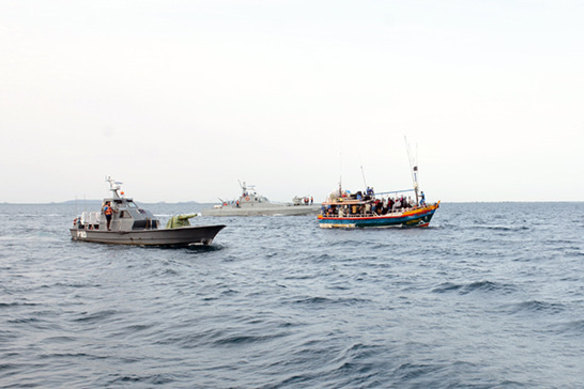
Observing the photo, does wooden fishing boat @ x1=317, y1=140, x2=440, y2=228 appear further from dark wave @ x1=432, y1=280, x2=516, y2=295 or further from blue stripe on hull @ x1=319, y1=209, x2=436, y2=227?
dark wave @ x1=432, y1=280, x2=516, y2=295

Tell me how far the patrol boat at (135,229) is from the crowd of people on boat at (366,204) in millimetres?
25468

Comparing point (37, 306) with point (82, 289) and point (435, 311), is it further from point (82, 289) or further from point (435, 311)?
point (435, 311)

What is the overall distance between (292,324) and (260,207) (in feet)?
297

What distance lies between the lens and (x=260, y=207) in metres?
104

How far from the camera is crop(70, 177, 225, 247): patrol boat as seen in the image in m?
32.5

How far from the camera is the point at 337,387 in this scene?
29.6ft

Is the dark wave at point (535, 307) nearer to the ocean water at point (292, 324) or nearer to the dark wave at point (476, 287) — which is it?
the ocean water at point (292, 324)

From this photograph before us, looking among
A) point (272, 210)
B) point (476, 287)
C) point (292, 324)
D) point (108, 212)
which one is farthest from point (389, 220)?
point (272, 210)

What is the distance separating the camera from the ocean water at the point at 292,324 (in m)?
9.59

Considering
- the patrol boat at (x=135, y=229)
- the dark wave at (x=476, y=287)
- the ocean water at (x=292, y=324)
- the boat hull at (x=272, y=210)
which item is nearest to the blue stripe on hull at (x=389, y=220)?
the patrol boat at (x=135, y=229)

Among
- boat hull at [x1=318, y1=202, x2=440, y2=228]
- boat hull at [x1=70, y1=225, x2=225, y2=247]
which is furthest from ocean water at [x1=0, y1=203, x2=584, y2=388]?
boat hull at [x1=318, y1=202, x2=440, y2=228]

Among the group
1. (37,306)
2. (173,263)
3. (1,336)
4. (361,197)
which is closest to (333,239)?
(361,197)

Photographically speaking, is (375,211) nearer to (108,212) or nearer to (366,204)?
(366,204)

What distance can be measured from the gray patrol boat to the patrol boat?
64548mm
